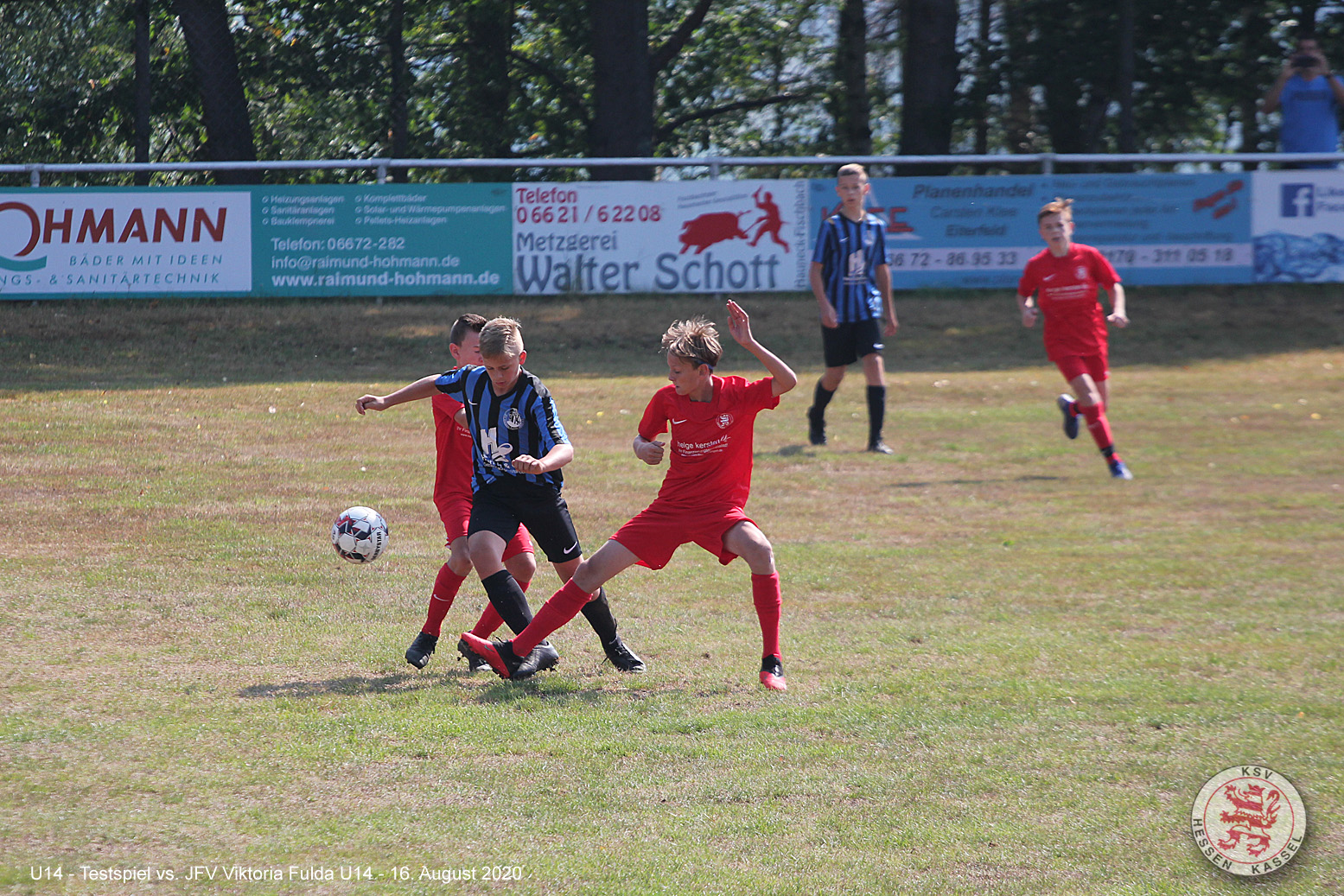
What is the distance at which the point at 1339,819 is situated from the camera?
4266mm

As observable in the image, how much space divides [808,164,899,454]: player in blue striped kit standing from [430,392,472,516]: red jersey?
5607mm

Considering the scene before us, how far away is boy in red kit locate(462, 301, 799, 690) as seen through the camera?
5559 mm

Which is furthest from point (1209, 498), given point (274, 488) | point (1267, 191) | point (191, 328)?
point (191, 328)

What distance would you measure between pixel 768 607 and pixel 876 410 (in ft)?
19.1

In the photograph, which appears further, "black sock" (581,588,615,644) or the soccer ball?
the soccer ball

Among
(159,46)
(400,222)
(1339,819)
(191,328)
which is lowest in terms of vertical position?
(1339,819)

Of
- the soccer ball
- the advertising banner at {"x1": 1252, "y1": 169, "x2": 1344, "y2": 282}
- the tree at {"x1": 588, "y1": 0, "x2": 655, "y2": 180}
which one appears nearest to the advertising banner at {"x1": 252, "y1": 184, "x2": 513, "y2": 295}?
the tree at {"x1": 588, "y1": 0, "x2": 655, "y2": 180}

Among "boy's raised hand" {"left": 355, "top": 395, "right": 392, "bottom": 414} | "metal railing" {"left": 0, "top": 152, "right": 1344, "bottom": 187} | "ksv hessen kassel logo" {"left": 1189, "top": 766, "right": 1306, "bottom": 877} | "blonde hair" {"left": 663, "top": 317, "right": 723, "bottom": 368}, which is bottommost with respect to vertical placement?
"ksv hessen kassel logo" {"left": 1189, "top": 766, "right": 1306, "bottom": 877}

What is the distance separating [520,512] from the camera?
18.4 feet

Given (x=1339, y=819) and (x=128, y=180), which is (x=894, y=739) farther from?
(x=128, y=180)

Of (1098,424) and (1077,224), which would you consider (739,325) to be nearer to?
(1098,424)

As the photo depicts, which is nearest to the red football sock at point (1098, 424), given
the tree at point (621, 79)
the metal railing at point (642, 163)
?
the metal railing at point (642, 163)

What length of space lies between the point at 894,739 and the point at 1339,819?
58.1 inches

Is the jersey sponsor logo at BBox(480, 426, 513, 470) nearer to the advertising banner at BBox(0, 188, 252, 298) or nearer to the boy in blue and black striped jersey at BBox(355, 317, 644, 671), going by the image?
the boy in blue and black striped jersey at BBox(355, 317, 644, 671)
